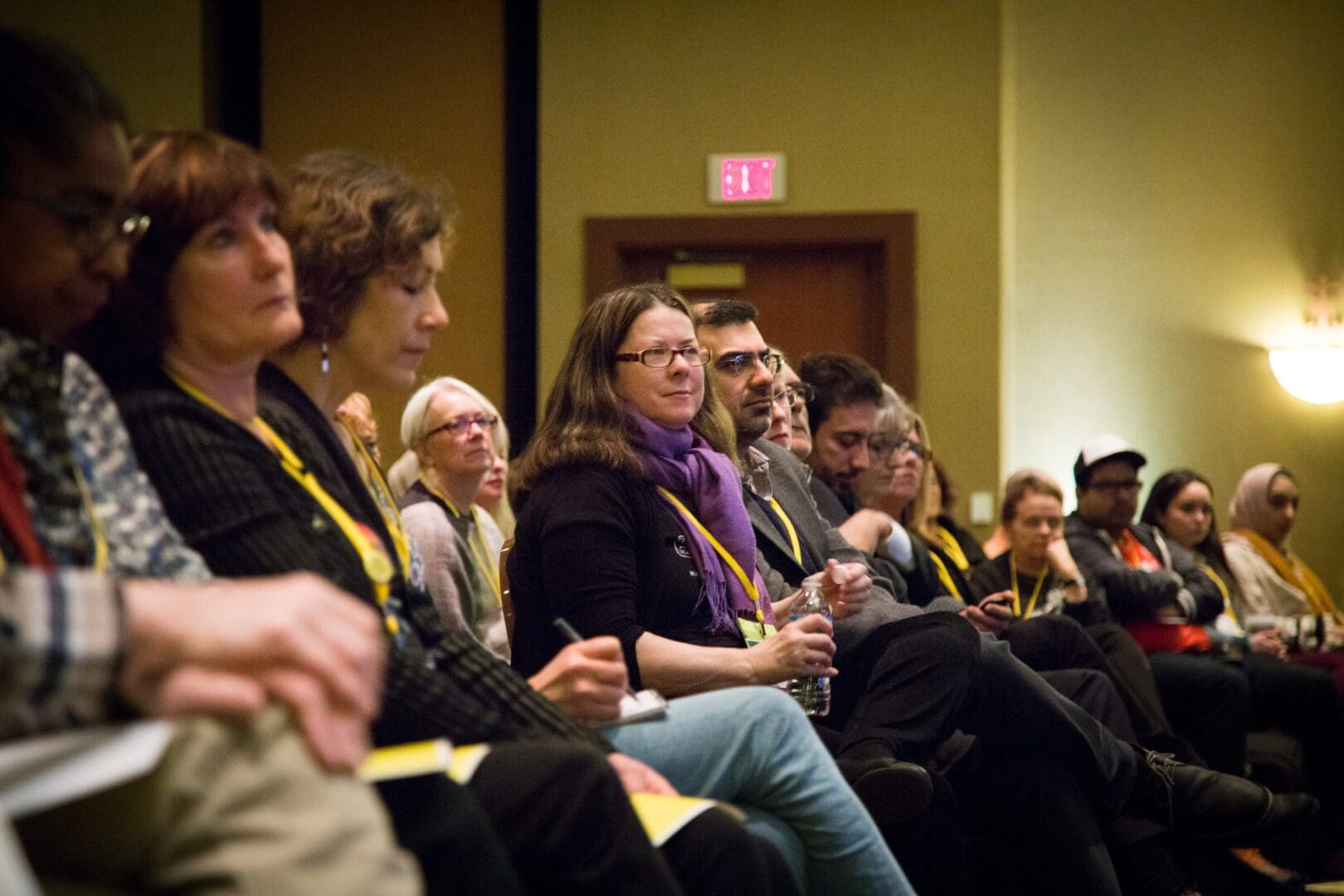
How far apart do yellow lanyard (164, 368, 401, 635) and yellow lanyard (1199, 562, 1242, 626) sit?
412 centimetres

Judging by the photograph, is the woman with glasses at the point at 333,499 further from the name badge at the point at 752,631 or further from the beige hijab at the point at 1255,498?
the beige hijab at the point at 1255,498

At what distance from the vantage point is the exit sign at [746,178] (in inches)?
225

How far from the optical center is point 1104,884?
2930 mm

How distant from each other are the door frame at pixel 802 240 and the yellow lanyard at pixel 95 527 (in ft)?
14.1

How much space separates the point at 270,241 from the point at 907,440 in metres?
2.70

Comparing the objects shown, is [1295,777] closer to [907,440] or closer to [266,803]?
[907,440]

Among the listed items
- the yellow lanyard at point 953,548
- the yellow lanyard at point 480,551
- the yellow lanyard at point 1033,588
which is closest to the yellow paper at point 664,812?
the yellow lanyard at point 480,551

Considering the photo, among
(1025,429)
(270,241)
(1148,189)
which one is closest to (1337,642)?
(1025,429)

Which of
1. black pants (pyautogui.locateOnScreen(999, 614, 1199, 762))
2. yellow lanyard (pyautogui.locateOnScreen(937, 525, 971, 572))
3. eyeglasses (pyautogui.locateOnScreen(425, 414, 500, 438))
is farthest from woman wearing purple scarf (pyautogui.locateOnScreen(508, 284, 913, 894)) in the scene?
yellow lanyard (pyautogui.locateOnScreen(937, 525, 971, 572))

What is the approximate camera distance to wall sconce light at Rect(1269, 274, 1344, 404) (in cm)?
670

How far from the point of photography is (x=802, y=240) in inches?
226

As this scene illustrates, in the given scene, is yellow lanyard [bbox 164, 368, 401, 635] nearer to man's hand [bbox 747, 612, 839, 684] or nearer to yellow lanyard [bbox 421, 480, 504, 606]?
man's hand [bbox 747, 612, 839, 684]

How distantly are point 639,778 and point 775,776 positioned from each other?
0.24 m

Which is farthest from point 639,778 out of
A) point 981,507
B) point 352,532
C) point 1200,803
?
point 981,507
